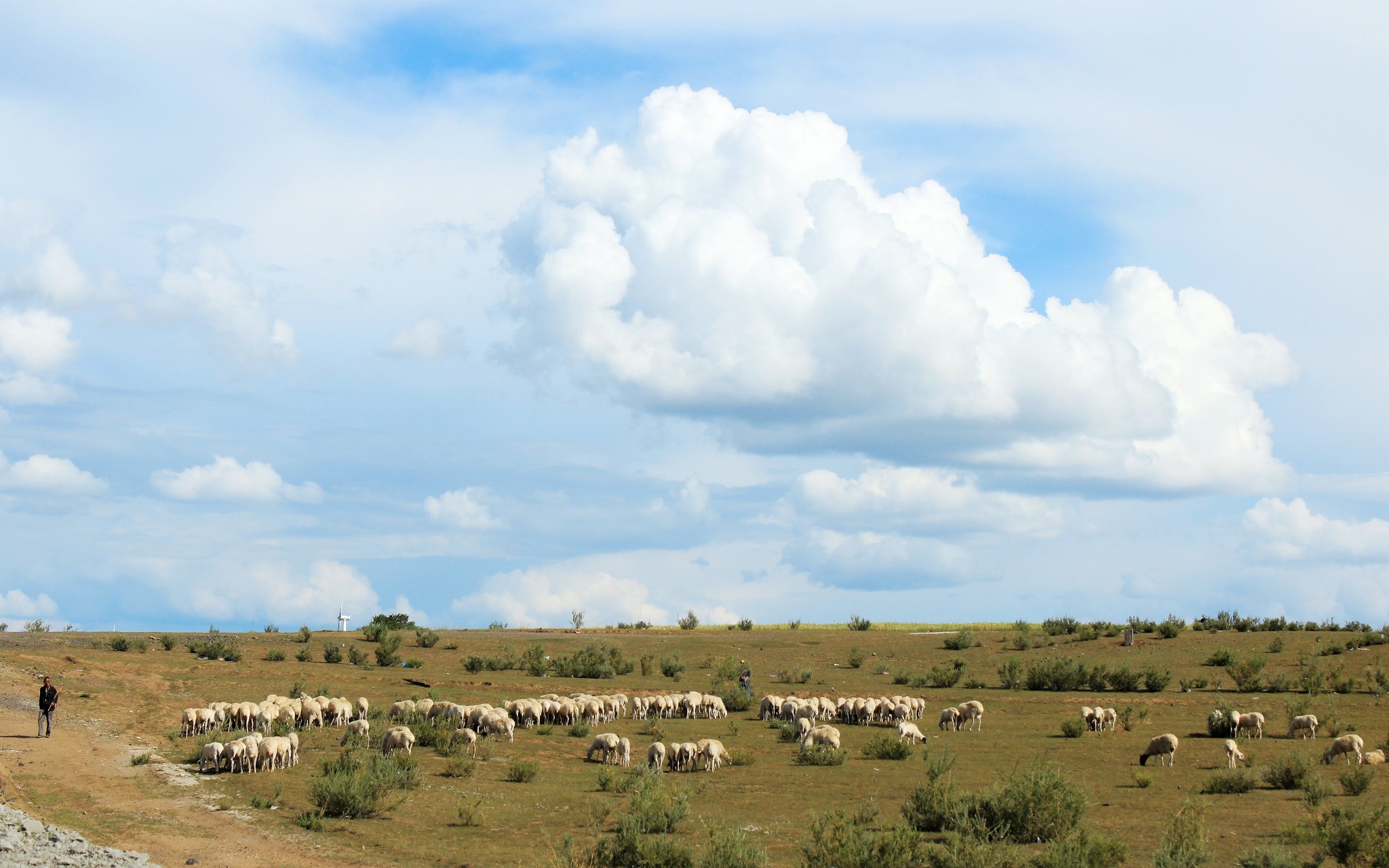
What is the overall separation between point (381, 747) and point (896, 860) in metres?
15.5

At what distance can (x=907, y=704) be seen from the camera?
34719mm

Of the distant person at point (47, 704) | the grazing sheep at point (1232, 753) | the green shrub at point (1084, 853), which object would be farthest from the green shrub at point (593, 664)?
the green shrub at point (1084, 853)

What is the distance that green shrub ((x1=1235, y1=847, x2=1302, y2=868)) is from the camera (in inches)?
560

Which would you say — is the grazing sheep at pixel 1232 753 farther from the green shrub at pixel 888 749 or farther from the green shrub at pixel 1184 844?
the green shrub at pixel 1184 844

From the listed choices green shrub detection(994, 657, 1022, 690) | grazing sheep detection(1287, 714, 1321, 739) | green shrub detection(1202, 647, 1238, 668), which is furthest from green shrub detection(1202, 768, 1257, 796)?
green shrub detection(1202, 647, 1238, 668)

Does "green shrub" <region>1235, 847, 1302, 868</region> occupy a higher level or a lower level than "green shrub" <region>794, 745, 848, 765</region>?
higher

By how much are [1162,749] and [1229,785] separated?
3.69m

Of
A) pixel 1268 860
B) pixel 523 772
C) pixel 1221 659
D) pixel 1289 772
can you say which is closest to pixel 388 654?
pixel 523 772

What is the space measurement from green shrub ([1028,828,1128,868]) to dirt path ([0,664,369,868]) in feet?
34.9

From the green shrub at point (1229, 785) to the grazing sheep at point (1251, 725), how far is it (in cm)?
793

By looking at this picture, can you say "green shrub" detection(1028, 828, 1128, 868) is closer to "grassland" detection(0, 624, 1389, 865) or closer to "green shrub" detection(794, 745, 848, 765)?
"grassland" detection(0, 624, 1389, 865)

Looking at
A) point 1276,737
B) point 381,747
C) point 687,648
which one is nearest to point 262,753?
point 381,747

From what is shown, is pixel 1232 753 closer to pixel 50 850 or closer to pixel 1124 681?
pixel 1124 681

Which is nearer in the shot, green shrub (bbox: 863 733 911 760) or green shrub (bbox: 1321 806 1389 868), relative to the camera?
green shrub (bbox: 1321 806 1389 868)
